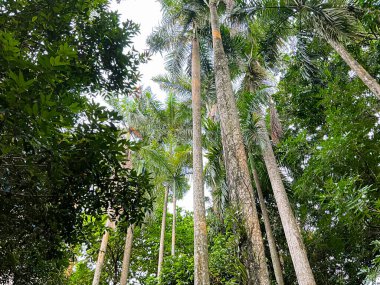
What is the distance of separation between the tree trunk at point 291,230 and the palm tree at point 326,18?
11.5 feet

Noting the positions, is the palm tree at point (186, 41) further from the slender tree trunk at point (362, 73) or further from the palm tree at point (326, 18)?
the slender tree trunk at point (362, 73)

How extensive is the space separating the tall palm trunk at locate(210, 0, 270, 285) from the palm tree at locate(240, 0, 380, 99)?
323 cm

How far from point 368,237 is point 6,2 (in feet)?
35.7

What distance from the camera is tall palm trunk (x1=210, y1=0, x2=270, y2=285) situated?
3703mm

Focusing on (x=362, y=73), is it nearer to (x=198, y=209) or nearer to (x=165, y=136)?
(x=198, y=209)

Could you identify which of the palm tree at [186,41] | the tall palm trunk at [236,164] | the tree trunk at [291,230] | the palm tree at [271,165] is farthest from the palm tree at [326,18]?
the tree trunk at [291,230]

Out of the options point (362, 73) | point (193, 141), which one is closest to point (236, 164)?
point (193, 141)

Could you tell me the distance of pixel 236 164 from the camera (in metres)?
4.60

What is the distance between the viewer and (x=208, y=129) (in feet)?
40.7

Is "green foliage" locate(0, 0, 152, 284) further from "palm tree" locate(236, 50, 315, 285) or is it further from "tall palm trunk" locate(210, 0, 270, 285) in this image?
"palm tree" locate(236, 50, 315, 285)

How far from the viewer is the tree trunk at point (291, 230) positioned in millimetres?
7105

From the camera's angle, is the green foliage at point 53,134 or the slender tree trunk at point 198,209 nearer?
the green foliage at point 53,134

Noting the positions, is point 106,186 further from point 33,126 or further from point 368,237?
point 368,237

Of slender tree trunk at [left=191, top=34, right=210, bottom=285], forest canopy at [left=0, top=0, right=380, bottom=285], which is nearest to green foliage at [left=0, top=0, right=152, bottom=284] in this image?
forest canopy at [left=0, top=0, right=380, bottom=285]
